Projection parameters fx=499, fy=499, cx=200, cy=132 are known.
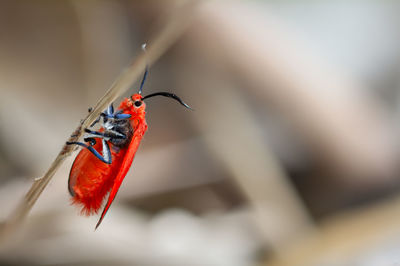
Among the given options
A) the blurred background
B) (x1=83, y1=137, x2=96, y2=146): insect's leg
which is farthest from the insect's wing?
the blurred background

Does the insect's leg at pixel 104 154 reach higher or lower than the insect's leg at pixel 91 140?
lower

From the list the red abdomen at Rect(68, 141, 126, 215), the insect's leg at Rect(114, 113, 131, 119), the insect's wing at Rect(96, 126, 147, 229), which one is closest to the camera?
the insect's wing at Rect(96, 126, 147, 229)

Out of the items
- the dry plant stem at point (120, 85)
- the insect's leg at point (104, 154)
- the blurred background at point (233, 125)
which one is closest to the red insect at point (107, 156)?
the insect's leg at point (104, 154)

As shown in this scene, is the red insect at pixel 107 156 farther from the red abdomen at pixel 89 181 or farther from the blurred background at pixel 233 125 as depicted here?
the blurred background at pixel 233 125

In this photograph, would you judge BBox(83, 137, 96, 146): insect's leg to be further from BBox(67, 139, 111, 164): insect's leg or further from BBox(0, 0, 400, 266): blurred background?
BBox(0, 0, 400, 266): blurred background

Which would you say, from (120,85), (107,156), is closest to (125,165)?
(107,156)

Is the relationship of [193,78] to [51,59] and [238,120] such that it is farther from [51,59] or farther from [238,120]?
[51,59]

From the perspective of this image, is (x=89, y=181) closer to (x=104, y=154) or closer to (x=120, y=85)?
(x=104, y=154)

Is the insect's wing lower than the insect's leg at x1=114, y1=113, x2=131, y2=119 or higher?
lower
